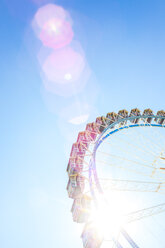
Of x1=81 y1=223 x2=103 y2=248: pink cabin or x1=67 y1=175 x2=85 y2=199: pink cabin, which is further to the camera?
x1=67 y1=175 x2=85 y2=199: pink cabin

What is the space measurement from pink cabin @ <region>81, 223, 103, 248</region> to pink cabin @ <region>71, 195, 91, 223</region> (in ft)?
2.32

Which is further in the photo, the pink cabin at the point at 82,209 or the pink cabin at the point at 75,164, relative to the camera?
the pink cabin at the point at 75,164

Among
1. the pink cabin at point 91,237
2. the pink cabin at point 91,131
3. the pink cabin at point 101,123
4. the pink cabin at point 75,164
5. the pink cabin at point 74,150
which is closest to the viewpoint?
the pink cabin at point 91,237

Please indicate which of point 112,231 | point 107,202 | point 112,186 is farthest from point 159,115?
point 112,231

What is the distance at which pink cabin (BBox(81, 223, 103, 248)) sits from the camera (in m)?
9.45

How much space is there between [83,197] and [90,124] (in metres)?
7.12

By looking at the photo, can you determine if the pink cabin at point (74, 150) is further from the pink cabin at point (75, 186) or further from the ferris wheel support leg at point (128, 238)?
the ferris wheel support leg at point (128, 238)

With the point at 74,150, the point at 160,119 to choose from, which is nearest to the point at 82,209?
the point at 74,150

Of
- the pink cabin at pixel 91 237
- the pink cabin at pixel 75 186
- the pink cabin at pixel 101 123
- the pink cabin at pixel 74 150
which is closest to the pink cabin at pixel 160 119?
the pink cabin at pixel 101 123

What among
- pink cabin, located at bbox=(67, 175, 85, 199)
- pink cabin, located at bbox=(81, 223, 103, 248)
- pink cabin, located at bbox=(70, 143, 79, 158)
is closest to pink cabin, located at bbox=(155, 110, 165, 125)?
pink cabin, located at bbox=(70, 143, 79, 158)

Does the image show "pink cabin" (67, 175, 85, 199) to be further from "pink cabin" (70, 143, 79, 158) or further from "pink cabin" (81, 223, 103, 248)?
"pink cabin" (81, 223, 103, 248)

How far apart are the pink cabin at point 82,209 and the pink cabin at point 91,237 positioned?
2.32ft

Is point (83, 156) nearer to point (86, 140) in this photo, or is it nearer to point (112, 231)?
point (86, 140)

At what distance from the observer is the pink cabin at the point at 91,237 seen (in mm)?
9455
